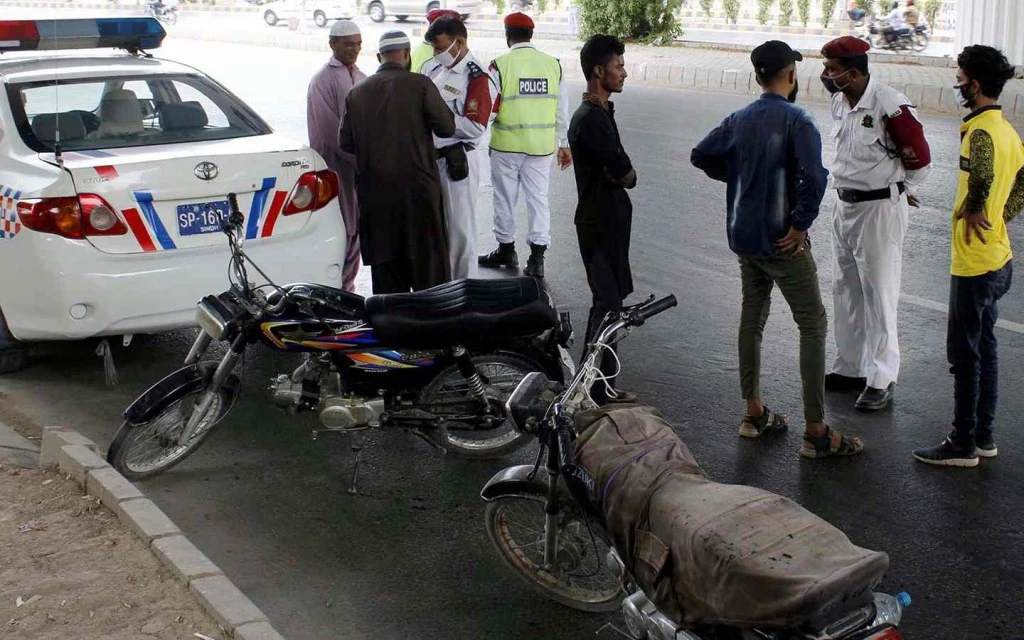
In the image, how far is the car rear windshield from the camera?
628 centimetres

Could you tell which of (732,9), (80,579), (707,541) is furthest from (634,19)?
(707,541)

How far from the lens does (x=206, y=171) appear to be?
588 centimetres

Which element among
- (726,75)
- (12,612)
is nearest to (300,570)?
(12,612)

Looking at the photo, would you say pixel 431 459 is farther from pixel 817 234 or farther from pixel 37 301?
pixel 817 234

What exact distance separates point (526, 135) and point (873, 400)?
3.48 m

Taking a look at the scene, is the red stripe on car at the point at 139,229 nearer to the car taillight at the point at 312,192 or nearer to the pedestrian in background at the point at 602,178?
the car taillight at the point at 312,192

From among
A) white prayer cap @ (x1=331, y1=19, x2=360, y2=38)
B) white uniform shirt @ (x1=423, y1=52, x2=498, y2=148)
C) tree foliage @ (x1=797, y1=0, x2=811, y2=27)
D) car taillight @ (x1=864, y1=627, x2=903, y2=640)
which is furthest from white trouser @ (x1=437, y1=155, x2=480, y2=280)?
tree foliage @ (x1=797, y1=0, x2=811, y2=27)

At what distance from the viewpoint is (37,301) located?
579cm

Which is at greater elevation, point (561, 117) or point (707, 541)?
point (561, 117)

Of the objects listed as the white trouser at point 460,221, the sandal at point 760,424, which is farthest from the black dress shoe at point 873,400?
the white trouser at point 460,221

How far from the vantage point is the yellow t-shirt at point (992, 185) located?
15.9 ft

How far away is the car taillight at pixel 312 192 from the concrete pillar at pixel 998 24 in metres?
13.3

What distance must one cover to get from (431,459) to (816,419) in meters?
1.71

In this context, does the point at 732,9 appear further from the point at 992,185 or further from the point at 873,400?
the point at 992,185
